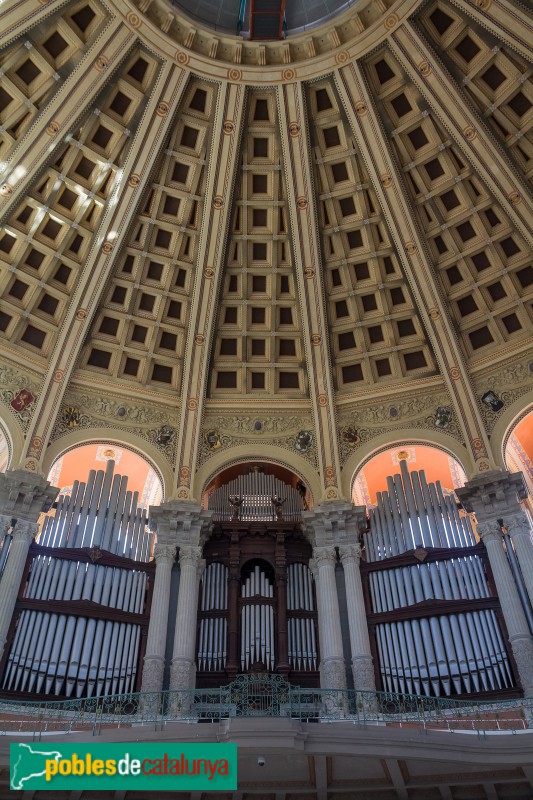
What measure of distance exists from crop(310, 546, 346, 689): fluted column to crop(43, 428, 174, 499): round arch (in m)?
6.48

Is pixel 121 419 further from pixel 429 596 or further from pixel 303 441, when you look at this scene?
pixel 429 596

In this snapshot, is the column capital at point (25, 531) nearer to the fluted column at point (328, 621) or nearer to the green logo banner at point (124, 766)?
the green logo banner at point (124, 766)

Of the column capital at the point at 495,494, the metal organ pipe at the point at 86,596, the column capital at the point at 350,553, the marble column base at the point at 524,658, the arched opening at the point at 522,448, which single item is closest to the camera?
the marble column base at the point at 524,658

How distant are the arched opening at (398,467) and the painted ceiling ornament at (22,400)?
12978mm

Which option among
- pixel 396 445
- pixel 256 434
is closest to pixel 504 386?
pixel 396 445

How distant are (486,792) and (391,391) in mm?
15469

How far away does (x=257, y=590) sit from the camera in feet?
85.2

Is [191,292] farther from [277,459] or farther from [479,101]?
[479,101]

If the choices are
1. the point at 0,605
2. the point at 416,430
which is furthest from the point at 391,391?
the point at 0,605

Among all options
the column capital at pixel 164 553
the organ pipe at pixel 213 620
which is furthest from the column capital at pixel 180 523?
the organ pipe at pixel 213 620

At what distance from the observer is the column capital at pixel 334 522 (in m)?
26.9

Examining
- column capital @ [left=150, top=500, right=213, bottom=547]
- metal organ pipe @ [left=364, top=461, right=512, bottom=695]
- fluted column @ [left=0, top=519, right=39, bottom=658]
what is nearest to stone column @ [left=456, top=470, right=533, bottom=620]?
metal organ pipe @ [left=364, top=461, right=512, bottom=695]

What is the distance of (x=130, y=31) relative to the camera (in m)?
27.0

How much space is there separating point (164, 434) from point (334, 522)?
788 centimetres
